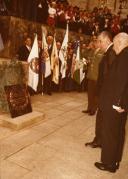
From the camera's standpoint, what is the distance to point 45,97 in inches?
366

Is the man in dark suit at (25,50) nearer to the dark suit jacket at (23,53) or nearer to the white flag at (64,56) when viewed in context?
the dark suit jacket at (23,53)

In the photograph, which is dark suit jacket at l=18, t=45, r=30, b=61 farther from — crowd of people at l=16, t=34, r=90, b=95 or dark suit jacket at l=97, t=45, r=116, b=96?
dark suit jacket at l=97, t=45, r=116, b=96

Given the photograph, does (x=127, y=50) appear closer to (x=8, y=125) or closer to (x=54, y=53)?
(x=8, y=125)

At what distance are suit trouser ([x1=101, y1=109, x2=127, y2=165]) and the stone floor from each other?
260mm

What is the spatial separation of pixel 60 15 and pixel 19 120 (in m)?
7.25

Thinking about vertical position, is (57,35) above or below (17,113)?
above

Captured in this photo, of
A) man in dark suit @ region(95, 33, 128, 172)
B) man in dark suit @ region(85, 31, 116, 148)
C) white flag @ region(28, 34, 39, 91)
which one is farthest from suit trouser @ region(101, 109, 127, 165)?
white flag @ region(28, 34, 39, 91)

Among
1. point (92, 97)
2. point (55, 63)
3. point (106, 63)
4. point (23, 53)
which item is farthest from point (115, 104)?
point (55, 63)

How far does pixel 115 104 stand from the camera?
407 cm

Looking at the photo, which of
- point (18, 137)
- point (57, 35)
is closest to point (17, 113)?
point (18, 137)

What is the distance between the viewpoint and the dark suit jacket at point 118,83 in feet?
13.3

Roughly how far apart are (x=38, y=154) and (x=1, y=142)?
2.32ft

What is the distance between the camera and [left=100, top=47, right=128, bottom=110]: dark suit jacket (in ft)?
13.3

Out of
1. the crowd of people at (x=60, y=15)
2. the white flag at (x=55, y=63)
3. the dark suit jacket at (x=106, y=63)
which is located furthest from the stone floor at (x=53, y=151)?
the crowd of people at (x=60, y=15)
